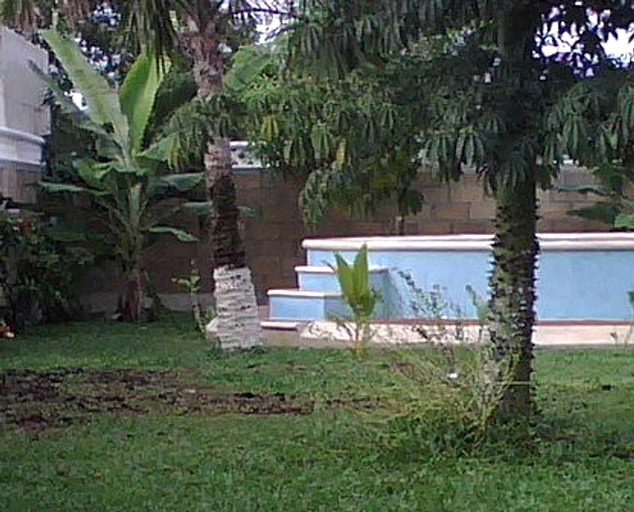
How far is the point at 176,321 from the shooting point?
15273 millimetres

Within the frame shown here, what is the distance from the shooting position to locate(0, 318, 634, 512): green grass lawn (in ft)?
17.6

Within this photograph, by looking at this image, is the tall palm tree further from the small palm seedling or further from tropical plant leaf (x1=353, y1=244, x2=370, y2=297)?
tropical plant leaf (x1=353, y1=244, x2=370, y2=297)

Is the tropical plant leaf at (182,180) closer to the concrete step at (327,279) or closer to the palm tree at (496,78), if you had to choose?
the concrete step at (327,279)

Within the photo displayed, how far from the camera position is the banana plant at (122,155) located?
13.9m

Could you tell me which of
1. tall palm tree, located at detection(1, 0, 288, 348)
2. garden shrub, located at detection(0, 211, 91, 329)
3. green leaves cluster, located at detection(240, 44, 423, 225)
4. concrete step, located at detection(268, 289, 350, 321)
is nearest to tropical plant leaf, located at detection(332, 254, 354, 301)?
tall palm tree, located at detection(1, 0, 288, 348)

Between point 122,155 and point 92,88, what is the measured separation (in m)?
0.87

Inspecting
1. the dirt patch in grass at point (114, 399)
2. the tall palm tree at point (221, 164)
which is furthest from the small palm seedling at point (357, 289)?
the dirt patch in grass at point (114, 399)

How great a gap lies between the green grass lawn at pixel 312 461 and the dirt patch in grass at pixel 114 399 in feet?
0.41

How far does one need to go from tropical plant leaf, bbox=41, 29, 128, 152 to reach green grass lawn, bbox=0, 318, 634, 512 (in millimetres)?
5423

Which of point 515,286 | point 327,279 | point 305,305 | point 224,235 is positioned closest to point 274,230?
point 327,279

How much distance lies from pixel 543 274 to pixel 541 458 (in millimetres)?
6775

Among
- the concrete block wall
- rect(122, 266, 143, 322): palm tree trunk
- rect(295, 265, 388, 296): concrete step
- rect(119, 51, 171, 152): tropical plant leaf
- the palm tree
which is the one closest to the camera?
the palm tree

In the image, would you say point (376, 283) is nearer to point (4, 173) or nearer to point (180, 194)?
point (180, 194)

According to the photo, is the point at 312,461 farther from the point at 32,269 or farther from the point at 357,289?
the point at 32,269
